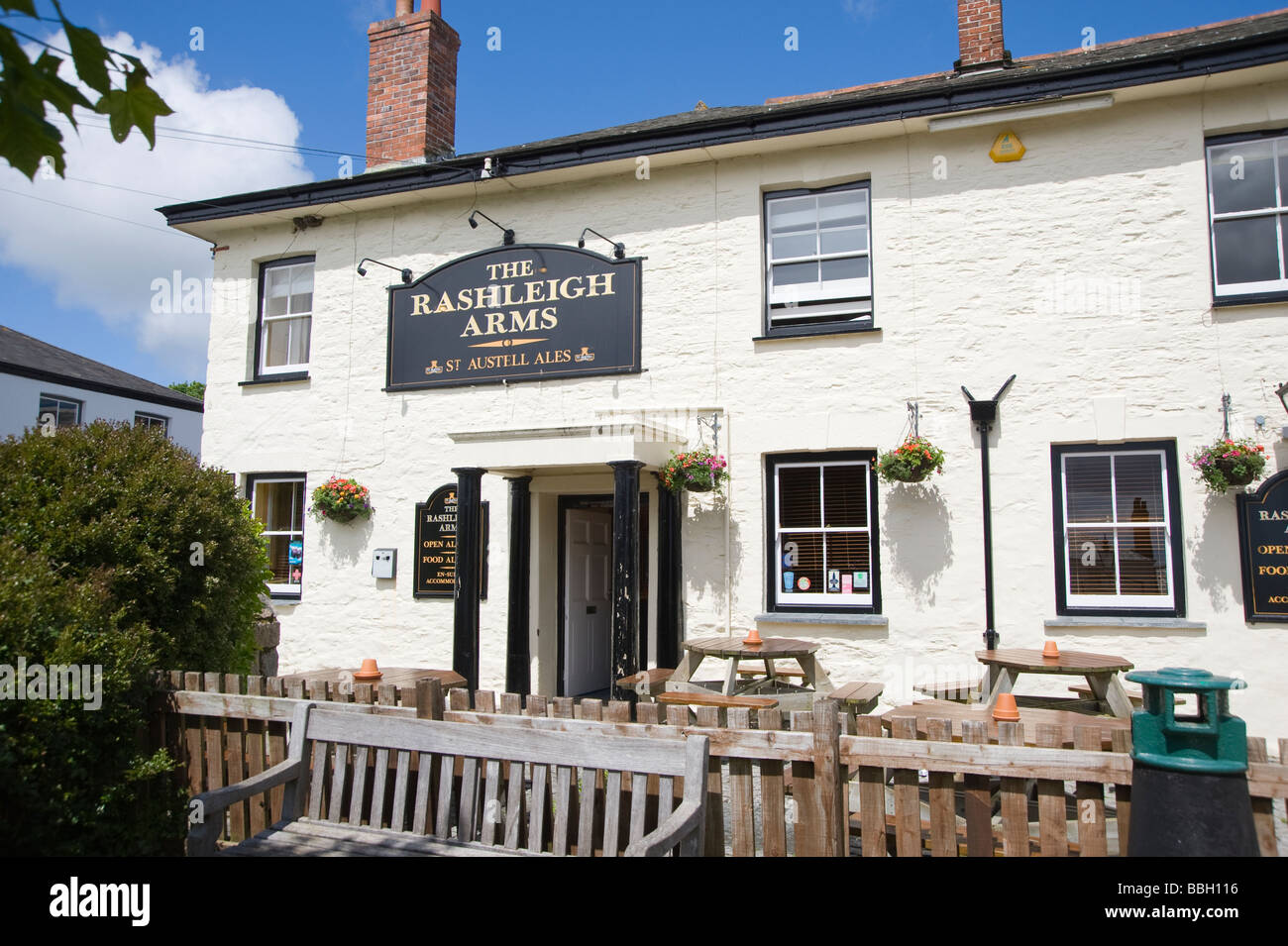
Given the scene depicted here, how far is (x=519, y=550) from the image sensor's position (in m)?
9.77

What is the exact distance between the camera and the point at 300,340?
11.6 meters

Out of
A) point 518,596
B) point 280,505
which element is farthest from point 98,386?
point 518,596

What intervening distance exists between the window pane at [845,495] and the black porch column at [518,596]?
3211 mm

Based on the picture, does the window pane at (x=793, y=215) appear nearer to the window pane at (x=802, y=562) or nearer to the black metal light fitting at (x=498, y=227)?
the black metal light fitting at (x=498, y=227)

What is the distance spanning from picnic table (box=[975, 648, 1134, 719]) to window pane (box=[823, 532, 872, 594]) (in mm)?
1652

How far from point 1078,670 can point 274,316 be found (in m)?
10.1

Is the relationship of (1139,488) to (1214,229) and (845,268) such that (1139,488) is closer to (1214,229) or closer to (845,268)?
(1214,229)

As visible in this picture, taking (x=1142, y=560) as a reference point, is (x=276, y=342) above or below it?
above

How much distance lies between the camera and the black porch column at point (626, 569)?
8.12 meters

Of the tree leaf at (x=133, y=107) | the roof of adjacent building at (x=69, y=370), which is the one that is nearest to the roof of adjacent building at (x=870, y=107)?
the tree leaf at (x=133, y=107)

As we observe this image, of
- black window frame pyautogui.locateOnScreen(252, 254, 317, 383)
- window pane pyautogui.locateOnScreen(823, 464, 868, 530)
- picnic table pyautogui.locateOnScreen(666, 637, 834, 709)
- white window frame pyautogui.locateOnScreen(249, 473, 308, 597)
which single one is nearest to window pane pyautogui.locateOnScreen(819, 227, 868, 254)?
window pane pyautogui.locateOnScreen(823, 464, 868, 530)

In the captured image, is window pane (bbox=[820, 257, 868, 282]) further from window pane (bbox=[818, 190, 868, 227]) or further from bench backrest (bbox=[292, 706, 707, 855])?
bench backrest (bbox=[292, 706, 707, 855])

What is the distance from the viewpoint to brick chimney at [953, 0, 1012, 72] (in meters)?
9.80

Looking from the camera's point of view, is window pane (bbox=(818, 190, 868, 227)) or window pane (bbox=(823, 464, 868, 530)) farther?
window pane (bbox=(818, 190, 868, 227))
